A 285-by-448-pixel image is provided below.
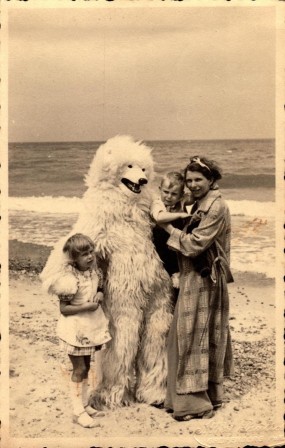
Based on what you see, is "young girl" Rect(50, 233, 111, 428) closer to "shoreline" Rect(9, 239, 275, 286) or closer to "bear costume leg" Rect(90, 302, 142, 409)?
"bear costume leg" Rect(90, 302, 142, 409)

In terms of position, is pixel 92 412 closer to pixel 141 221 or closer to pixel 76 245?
pixel 76 245

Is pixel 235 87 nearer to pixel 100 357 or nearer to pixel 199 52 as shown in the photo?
pixel 199 52

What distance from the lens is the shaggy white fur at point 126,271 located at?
2.40 metres

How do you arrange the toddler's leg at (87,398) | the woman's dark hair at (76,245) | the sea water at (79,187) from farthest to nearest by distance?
the sea water at (79,187) < the toddler's leg at (87,398) < the woman's dark hair at (76,245)

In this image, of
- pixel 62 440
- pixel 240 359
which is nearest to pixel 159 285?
pixel 240 359

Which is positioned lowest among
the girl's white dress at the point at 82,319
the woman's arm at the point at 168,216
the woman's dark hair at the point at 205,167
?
the girl's white dress at the point at 82,319

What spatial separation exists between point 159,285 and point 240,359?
25.6 inches

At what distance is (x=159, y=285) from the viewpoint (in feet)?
8.18

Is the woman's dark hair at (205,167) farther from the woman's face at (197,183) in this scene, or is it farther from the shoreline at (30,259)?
the shoreline at (30,259)

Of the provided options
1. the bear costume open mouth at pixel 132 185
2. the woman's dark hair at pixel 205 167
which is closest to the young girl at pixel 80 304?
the bear costume open mouth at pixel 132 185

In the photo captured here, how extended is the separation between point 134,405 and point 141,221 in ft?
2.74

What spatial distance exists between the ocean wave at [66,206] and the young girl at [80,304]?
33cm

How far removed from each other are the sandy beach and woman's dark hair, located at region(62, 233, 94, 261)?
A: 380 mm

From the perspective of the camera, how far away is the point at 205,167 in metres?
2.37
